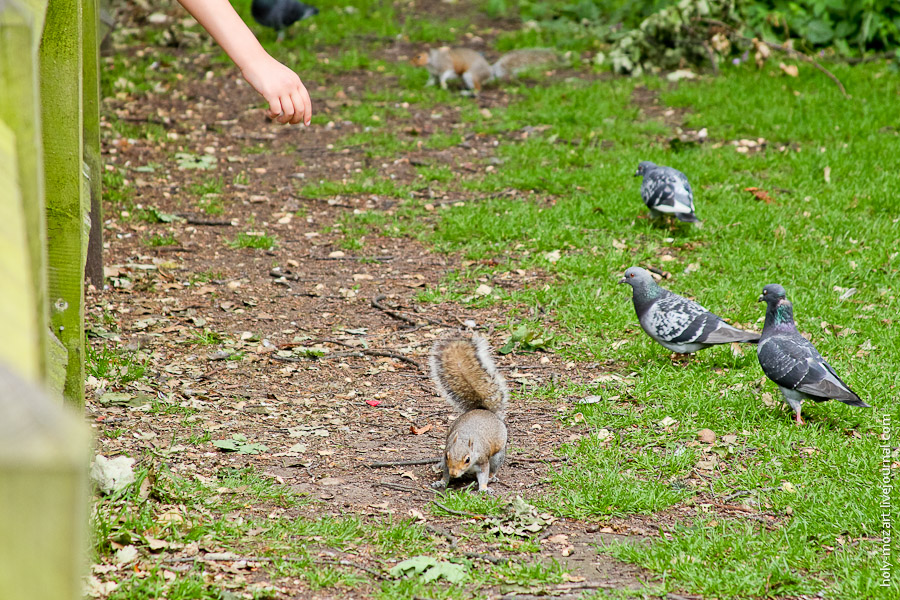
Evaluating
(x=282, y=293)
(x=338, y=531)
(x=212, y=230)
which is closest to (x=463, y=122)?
(x=212, y=230)

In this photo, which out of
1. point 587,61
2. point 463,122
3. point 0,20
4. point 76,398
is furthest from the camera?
point 587,61

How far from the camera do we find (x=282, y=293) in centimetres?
554

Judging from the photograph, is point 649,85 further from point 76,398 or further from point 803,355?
point 76,398

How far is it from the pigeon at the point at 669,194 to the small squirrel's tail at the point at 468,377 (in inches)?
107

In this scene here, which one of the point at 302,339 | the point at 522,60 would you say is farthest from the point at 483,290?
the point at 522,60

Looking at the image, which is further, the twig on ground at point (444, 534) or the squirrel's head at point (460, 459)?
the squirrel's head at point (460, 459)

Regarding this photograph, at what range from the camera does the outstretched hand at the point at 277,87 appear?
253cm

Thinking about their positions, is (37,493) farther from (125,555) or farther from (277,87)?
(125,555)

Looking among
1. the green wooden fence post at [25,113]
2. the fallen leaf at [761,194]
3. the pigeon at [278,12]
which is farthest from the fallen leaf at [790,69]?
the green wooden fence post at [25,113]

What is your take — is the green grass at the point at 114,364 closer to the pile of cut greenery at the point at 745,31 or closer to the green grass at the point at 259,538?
the green grass at the point at 259,538

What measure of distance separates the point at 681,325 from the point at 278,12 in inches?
331

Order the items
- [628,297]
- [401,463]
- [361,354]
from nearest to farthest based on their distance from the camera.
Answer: [401,463]
[361,354]
[628,297]

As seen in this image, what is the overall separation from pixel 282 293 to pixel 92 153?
1.39 metres

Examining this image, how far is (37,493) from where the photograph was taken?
0.66 m
